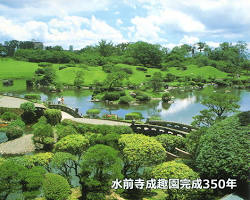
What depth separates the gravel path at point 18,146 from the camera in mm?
26409

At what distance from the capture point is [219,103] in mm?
28875

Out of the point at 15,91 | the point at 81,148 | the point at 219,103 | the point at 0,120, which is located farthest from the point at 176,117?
the point at 15,91

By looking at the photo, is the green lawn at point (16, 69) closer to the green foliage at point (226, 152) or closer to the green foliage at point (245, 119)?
the green foliage at point (226, 152)

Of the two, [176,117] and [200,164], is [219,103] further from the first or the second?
[200,164]

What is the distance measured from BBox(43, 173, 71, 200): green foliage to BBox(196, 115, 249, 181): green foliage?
8176mm

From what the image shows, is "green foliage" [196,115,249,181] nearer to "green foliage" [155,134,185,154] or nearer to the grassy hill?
"green foliage" [155,134,185,154]

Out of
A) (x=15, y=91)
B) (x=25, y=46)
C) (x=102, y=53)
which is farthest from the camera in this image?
(x=25, y=46)

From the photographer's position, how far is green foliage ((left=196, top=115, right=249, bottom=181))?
13617 millimetres

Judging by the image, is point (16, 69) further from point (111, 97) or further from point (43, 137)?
point (43, 137)

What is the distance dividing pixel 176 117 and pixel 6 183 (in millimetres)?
31048

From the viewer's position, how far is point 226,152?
14.3 m

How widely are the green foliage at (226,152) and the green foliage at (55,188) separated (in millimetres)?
8176

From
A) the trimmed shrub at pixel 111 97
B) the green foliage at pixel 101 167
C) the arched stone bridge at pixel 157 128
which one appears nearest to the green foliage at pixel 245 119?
the green foliage at pixel 101 167

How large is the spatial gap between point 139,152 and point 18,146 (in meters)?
16.4
